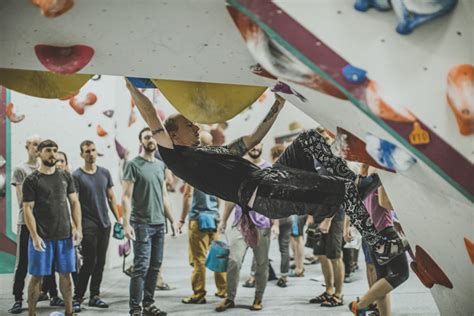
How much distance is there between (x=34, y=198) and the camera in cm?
490

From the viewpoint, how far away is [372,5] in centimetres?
241

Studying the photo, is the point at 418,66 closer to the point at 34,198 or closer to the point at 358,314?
the point at 358,314

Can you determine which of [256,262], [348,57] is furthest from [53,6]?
[256,262]

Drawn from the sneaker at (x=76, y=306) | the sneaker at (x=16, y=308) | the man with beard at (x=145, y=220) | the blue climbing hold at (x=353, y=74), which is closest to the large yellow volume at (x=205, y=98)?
the blue climbing hold at (x=353, y=74)

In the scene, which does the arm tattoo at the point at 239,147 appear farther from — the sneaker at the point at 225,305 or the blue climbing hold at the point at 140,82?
the sneaker at the point at 225,305

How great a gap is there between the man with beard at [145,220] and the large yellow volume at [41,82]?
204 cm

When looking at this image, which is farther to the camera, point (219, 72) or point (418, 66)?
point (219, 72)

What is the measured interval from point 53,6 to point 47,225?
261cm

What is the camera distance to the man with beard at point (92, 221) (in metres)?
5.63

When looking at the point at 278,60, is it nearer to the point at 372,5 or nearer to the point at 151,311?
the point at 372,5

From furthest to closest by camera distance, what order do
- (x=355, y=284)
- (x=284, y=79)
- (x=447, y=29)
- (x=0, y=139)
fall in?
(x=0, y=139), (x=355, y=284), (x=284, y=79), (x=447, y=29)

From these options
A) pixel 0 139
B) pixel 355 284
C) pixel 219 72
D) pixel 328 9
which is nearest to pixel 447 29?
pixel 328 9

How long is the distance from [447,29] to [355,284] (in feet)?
14.9

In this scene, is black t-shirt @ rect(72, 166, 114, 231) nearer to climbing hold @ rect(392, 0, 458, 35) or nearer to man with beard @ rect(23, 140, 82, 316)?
man with beard @ rect(23, 140, 82, 316)
